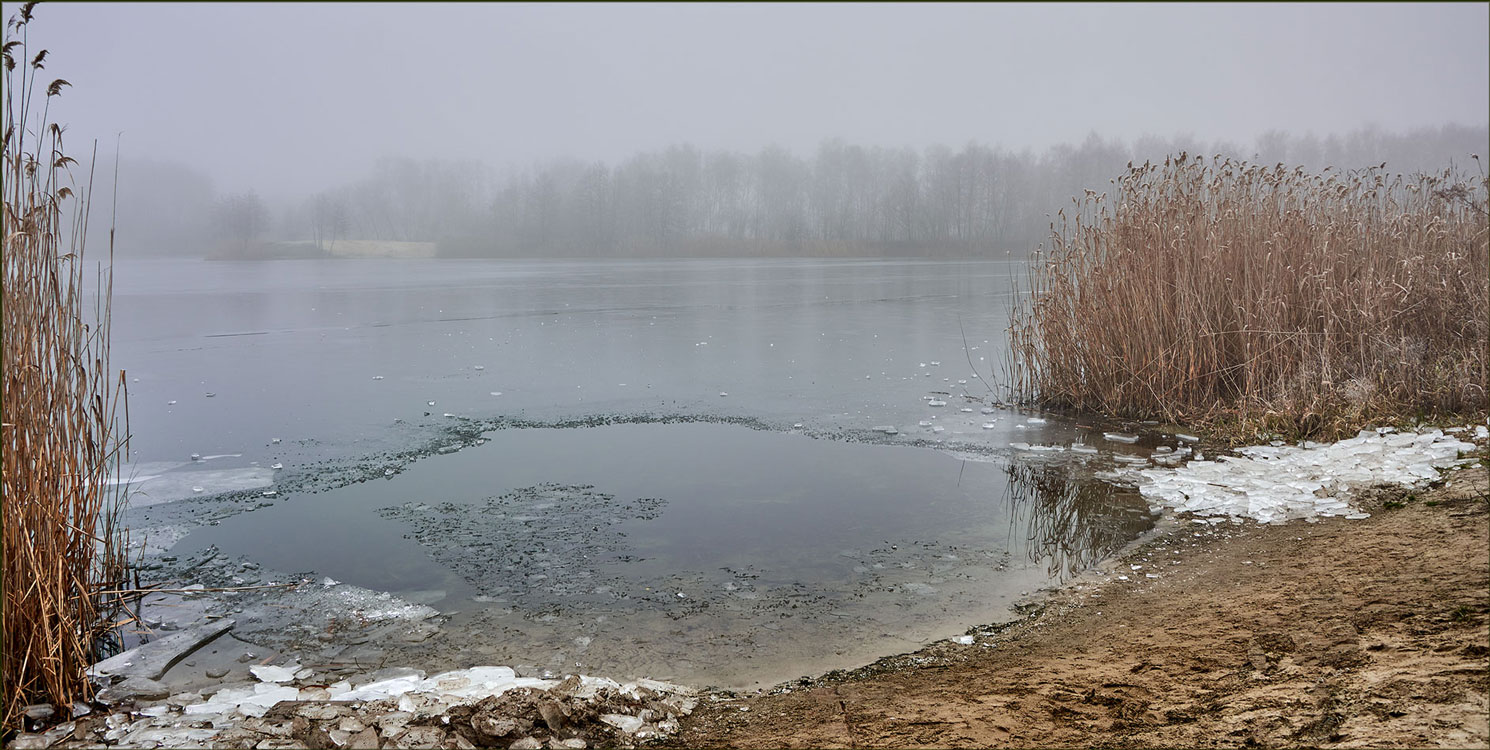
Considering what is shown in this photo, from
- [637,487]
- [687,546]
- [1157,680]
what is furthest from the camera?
[637,487]

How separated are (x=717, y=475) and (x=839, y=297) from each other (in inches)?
598

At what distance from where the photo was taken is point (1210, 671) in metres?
3.22

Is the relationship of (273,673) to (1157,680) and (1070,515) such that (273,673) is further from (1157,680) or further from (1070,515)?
(1070,515)

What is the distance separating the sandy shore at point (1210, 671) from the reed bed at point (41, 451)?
2.30 m

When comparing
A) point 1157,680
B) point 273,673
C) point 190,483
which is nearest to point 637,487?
point 273,673

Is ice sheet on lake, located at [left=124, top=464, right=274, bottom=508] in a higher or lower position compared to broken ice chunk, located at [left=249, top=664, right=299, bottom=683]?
higher

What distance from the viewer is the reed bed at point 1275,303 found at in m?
7.19

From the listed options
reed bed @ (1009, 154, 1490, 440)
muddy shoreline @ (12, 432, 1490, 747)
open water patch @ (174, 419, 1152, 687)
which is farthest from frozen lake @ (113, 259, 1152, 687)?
reed bed @ (1009, 154, 1490, 440)

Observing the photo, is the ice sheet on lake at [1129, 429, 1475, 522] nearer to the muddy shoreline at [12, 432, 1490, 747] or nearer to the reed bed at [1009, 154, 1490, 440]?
the reed bed at [1009, 154, 1490, 440]

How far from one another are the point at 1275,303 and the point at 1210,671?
5.48m

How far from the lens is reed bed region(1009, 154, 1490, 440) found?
719 cm

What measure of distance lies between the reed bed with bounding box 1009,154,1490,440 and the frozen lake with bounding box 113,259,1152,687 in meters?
1.02

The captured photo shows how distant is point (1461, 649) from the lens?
3043 mm

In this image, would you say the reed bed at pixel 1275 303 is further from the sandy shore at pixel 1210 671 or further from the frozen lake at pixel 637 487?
the sandy shore at pixel 1210 671
